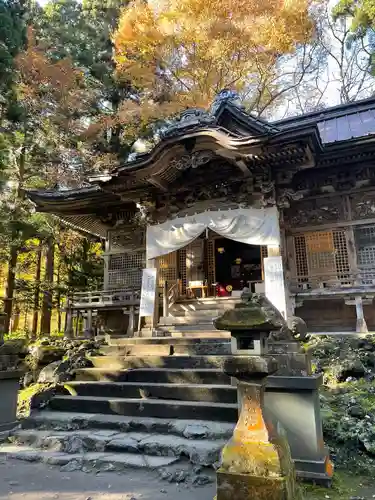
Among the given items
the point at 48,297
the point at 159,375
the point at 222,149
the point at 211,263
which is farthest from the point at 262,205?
the point at 48,297

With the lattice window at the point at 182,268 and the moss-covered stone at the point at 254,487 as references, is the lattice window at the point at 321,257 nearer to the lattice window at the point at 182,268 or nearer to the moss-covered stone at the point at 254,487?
the lattice window at the point at 182,268

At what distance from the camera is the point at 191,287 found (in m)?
11.8

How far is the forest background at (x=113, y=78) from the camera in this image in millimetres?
16109

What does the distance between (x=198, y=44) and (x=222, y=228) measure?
1211 cm

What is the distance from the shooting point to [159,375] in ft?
21.0

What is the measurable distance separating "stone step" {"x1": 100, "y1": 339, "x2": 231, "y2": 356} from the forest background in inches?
303

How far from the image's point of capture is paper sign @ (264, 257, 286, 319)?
8438 millimetres

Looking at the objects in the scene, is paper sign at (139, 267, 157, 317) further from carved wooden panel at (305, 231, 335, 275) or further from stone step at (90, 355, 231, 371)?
carved wooden panel at (305, 231, 335, 275)

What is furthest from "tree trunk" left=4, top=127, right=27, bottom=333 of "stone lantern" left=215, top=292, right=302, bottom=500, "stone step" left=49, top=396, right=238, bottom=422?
"stone lantern" left=215, top=292, right=302, bottom=500

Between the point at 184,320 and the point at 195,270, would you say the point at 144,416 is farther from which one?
the point at 195,270

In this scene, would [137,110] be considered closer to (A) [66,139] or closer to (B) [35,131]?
(A) [66,139]

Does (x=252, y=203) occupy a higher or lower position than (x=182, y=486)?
higher

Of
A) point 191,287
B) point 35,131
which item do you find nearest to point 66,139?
point 35,131

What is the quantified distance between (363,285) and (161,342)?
203 inches
